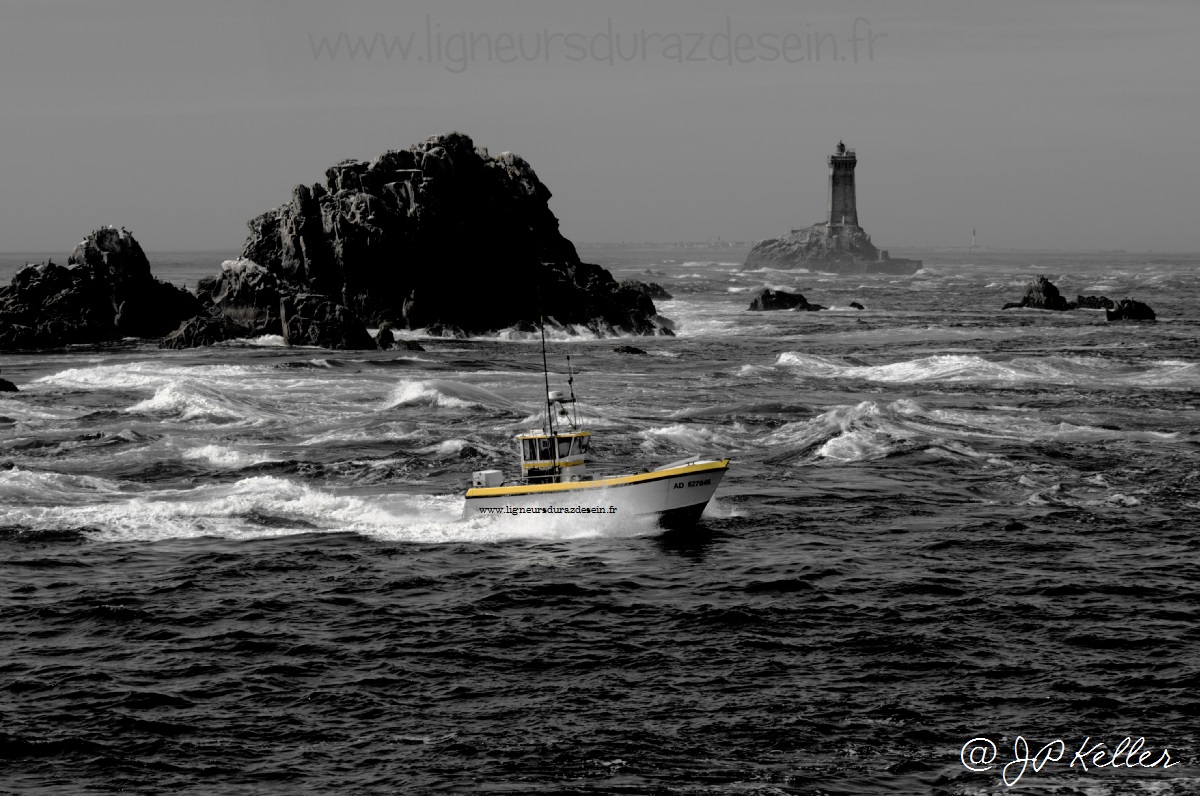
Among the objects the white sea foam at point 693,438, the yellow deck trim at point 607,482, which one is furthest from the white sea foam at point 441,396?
→ the yellow deck trim at point 607,482

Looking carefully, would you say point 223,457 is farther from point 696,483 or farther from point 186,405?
point 696,483

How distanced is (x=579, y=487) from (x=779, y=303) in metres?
108

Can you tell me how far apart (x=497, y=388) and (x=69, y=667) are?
1736 inches

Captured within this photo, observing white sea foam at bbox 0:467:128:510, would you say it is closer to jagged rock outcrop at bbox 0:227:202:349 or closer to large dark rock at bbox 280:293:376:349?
large dark rock at bbox 280:293:376:349

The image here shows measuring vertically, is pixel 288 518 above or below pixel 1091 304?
below

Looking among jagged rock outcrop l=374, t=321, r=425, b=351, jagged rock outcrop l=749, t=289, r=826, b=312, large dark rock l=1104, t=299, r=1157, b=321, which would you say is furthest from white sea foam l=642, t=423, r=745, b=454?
jagged rock outcrop l=749, t=289, r=826, b=312

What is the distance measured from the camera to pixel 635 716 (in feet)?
84.5

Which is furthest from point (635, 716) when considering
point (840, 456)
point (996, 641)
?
point (840, 456)

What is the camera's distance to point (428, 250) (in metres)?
104

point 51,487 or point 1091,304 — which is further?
point 1091,304

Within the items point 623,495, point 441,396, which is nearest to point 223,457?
point 441,396

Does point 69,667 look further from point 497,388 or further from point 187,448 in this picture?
point 497,388

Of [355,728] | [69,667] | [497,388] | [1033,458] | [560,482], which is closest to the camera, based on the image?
[355,728]

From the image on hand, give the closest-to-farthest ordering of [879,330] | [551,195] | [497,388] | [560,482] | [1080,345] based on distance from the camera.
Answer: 1. [560,482]
2. [497,388]
3. [1080,345]
4. [879,330]
5. [551,195]
